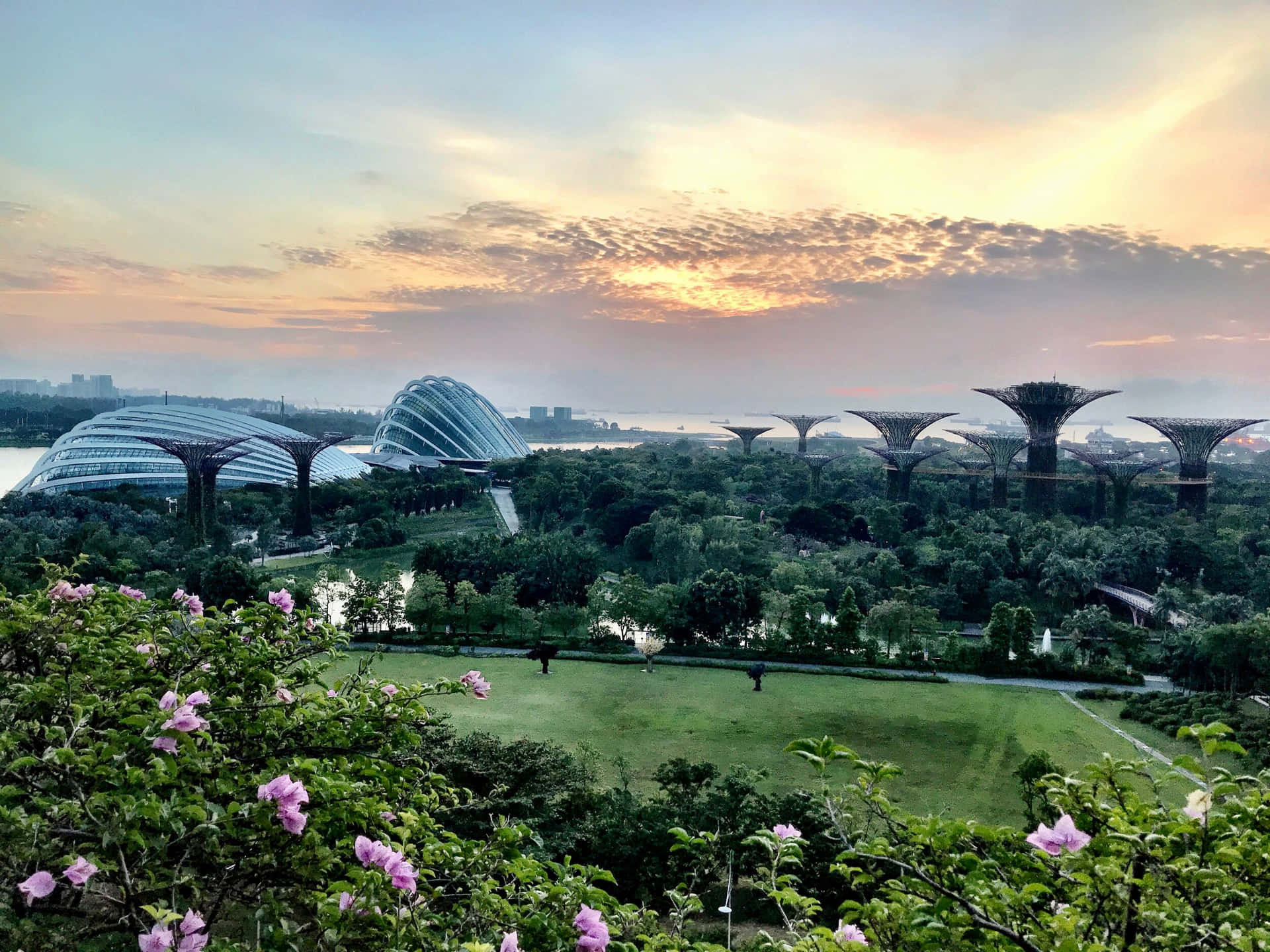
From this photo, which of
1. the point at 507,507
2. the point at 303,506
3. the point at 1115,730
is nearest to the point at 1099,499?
the point at 1115,730

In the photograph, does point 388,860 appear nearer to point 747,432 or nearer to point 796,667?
point 796,667

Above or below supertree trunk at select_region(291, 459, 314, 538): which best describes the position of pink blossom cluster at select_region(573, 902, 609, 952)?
above

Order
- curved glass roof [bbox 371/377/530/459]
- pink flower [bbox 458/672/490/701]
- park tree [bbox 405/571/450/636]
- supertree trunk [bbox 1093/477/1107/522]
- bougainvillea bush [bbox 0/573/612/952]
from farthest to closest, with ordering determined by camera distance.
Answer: curved glass roof [bbox 371/377/530/459], supertree trunk [bbox 1093/477/1107/522], park tree [bbox 405/571/450/636], pink flower [bbox 458/672/490/701], bougainvillea bush [bbox 0/573/612/952]

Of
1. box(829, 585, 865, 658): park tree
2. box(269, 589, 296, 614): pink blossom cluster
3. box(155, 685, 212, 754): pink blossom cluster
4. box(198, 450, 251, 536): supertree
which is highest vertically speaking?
box(269, 589, 296, 614): pink blossom cluster


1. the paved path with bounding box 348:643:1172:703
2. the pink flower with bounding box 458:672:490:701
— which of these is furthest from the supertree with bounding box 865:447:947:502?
the pink flower with bounding box 458:672:490:701

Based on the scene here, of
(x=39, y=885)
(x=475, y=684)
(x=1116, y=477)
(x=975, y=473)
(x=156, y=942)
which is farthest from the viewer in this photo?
(x=975, y=473)

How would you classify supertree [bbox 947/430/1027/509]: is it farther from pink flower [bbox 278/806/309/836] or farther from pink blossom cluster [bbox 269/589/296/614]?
pink flower [bbox 278/806/309/836]

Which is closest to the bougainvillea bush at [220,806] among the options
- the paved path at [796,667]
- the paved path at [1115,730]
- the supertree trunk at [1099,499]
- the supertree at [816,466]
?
the paved path at [1115,730]
